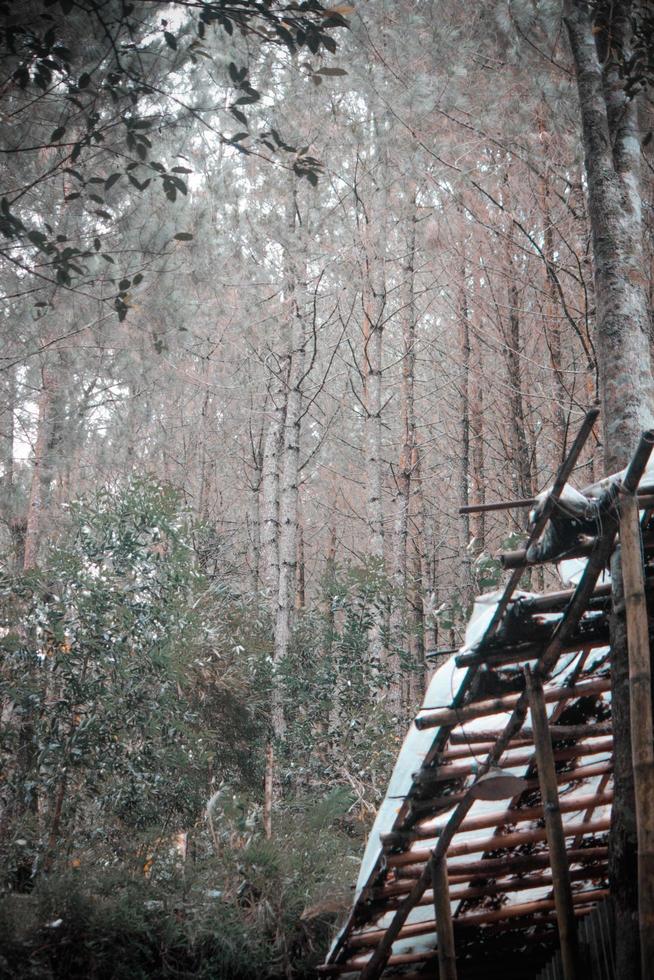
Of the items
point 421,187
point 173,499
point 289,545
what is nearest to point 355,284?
point 421,187

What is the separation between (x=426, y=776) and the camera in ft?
9.11

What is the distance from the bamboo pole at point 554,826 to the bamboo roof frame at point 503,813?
0.10 ft

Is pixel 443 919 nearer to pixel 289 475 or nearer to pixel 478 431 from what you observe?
pixel 289 475

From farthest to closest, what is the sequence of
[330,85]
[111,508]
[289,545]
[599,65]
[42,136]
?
[330,85] → [289,545] → [111,508] → [42,136] → [599,65]

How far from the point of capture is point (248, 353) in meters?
9.98

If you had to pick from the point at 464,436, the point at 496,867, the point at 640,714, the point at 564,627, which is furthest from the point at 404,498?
the point at 640,714

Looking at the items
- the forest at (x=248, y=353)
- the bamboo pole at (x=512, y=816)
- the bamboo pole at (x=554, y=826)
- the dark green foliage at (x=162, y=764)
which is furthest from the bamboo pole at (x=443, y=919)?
the dark green foliage at (x=162, y=764)

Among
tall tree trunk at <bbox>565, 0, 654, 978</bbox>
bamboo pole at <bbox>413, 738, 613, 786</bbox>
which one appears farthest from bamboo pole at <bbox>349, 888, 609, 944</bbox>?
tall tree trunk at <bbox>565, 0, 654, 978</bbox>

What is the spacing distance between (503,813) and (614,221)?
2.74 m

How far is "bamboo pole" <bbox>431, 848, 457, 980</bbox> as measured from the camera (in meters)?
2.93

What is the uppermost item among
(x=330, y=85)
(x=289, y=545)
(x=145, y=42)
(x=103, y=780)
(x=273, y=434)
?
(x=330, y=85)

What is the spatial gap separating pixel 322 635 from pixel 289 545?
0.95 meters

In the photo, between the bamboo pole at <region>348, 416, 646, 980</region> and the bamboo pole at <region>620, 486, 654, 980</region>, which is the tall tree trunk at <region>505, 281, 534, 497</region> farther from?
the bamboo pole at <region>620, 486, 654, 980</region>

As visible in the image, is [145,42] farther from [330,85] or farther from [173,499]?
[330,85]
